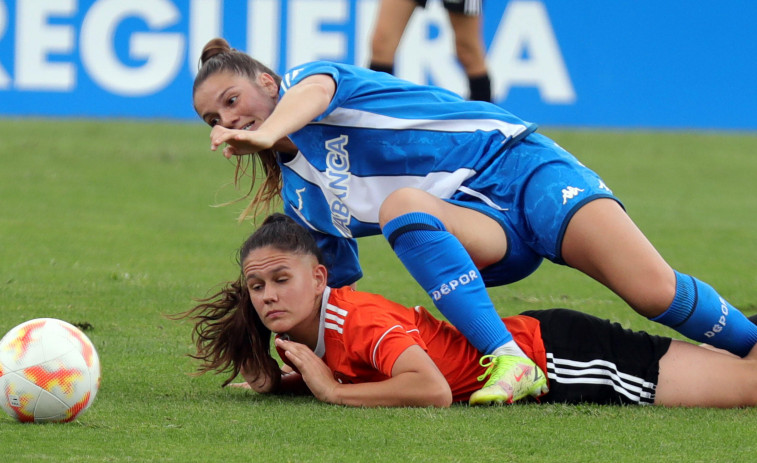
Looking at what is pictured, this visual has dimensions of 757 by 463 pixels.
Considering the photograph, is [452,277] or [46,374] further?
[452,277]

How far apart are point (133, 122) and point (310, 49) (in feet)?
6.74

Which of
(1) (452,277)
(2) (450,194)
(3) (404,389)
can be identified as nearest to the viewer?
(3) (404,389)

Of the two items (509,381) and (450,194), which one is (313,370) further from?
(450,194)

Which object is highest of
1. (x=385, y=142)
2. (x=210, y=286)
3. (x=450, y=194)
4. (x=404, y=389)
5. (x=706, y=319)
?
(x=385, y=142)

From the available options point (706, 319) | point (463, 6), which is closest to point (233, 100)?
point (706, 319)

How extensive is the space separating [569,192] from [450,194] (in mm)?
426

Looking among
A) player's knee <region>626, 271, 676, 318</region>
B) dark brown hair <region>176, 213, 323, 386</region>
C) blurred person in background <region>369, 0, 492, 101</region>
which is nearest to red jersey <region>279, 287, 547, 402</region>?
dark brown hair <region>176, 213, 323, 386</region>

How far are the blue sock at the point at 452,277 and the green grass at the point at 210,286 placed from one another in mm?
252

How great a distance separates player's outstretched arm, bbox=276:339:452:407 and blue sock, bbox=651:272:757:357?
0.81m

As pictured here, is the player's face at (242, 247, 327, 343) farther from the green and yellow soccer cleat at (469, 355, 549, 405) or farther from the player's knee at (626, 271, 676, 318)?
the player's knee at (626, 271, 676, 318)

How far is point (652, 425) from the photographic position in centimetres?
322

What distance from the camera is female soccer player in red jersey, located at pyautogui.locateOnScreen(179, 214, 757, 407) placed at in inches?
140

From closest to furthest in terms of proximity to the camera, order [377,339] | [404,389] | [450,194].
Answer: [404,389]
[377,339]
[450,194]

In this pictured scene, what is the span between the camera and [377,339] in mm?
3492
